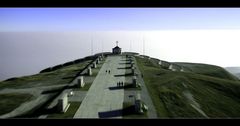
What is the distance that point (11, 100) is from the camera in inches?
1580

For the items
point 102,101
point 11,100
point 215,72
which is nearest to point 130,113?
point 102,101

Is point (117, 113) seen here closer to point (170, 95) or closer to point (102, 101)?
point (102, 101)

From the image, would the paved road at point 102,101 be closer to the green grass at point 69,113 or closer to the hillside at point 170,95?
the green grass at point 69,113

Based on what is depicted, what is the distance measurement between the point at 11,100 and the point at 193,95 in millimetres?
24835

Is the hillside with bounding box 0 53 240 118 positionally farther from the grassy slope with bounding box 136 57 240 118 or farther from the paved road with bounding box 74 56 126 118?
the paved road with bounding box 74 56 126 118

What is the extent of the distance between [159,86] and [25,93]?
756 inches

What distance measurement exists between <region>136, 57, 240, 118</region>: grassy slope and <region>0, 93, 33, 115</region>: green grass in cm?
1593

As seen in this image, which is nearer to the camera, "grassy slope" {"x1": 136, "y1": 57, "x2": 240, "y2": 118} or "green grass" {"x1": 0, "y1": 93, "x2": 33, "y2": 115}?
"green grass" {"x1": 0, "y1": 93, "x2": 33, "y2": 115}

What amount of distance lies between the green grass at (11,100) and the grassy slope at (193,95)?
15.9m

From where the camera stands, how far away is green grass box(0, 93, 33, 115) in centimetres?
3536

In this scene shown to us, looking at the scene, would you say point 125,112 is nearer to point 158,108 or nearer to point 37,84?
point 158,108

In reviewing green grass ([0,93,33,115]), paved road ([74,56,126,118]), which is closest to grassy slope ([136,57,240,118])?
paved road ([74,56,126,118])

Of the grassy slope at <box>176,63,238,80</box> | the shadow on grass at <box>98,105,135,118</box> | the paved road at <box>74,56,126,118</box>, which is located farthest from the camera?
the grassy slope at <box>176,63,238,80</box>
